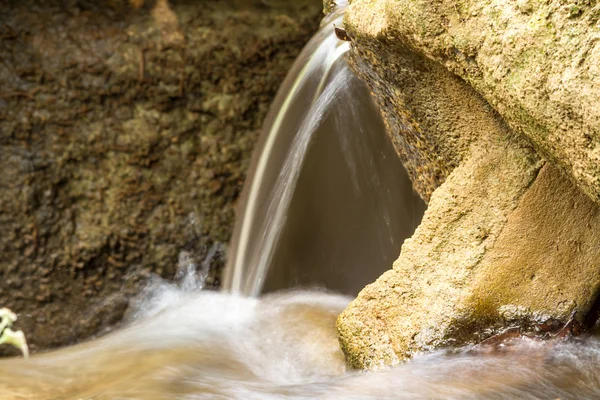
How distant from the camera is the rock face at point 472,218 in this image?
6.07ft

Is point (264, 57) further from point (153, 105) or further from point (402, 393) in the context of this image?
point (402, 393)

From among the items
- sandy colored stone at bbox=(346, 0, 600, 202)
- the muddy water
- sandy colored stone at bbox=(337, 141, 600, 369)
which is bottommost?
the muddy water

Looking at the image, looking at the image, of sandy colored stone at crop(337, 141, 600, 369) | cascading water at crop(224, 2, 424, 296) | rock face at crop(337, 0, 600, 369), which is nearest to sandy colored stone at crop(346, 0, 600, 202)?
rock face at crop(337, 0, 600, 369)

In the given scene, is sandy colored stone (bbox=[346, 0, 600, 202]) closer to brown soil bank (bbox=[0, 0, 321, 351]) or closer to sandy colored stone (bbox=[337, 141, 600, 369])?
sandy colored stone (bbox=[337, 141, 600, 369])

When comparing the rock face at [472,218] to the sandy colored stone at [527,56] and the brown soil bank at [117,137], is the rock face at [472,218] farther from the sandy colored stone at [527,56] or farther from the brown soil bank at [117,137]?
the brown soil bank at [117,137]

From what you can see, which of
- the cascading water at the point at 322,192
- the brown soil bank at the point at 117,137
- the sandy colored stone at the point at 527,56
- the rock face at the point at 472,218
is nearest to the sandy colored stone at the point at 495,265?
the rock face at the point at 472,218

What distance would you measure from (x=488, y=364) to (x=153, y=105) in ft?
8.98

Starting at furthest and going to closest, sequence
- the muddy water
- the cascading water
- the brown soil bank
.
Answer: the brown soil bank → the cascading water → the muddy water

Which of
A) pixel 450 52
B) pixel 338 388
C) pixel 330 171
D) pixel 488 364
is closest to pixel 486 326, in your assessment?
pixel 488 364

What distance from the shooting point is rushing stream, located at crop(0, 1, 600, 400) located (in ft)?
6.14

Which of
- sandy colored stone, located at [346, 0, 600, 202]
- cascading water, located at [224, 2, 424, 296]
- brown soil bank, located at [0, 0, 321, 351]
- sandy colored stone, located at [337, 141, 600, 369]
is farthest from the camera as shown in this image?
brown soil bank, located at [0, 0, 321, 351]

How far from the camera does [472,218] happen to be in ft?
6.60

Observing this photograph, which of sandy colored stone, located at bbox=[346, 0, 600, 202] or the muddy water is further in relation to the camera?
the muddy water

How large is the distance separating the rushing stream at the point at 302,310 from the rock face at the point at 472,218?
0.11m
